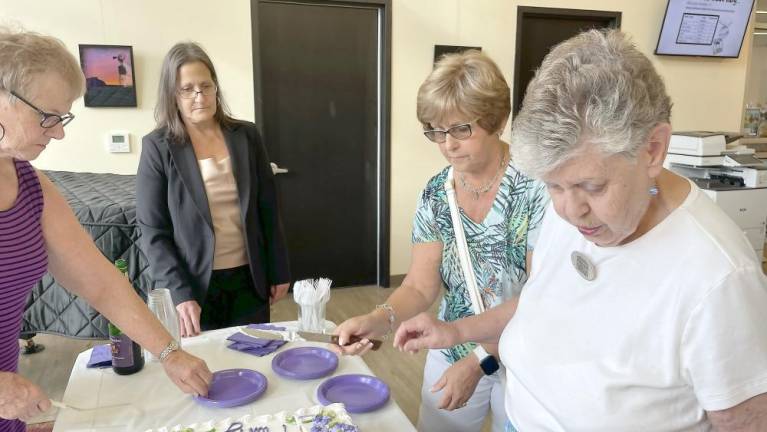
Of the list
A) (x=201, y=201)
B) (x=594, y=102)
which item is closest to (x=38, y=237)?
(x=201, y=201)

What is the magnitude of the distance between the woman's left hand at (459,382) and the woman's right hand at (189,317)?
29.7 inches

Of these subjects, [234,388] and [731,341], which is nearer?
[731,341]

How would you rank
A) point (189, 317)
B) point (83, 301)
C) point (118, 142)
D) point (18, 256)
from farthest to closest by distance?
1. point (118, 142)
2. point (83, 301)
3. point (189, 317)
4. point (18, 256)

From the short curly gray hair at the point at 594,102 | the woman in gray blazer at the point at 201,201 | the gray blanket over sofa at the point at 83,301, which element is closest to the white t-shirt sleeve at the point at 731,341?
the short curly gray hair at the point at 594,102

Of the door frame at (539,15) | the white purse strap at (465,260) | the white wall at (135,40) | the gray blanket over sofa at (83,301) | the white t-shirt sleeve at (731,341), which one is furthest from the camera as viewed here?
the door frame at (539,15)

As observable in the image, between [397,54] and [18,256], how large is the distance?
319cm

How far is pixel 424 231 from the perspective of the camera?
59.3 inches

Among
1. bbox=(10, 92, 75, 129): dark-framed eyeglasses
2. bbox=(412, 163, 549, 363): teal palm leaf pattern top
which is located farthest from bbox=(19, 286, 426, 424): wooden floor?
bbox=(10, 92, 75, 129): dark-framed eyeglasses

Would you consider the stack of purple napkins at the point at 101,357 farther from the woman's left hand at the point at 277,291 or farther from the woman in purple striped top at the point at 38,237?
the woman's left hand at the point at 277,291

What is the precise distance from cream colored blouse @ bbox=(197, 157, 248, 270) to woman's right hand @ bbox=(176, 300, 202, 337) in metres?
0.18

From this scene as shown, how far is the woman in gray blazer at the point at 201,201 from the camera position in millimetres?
1817

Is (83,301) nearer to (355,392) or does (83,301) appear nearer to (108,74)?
(355,392)

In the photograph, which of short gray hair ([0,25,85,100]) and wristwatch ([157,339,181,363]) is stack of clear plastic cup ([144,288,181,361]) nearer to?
wristwatch ([157,339,181,363])

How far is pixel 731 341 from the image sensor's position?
0.72 m
